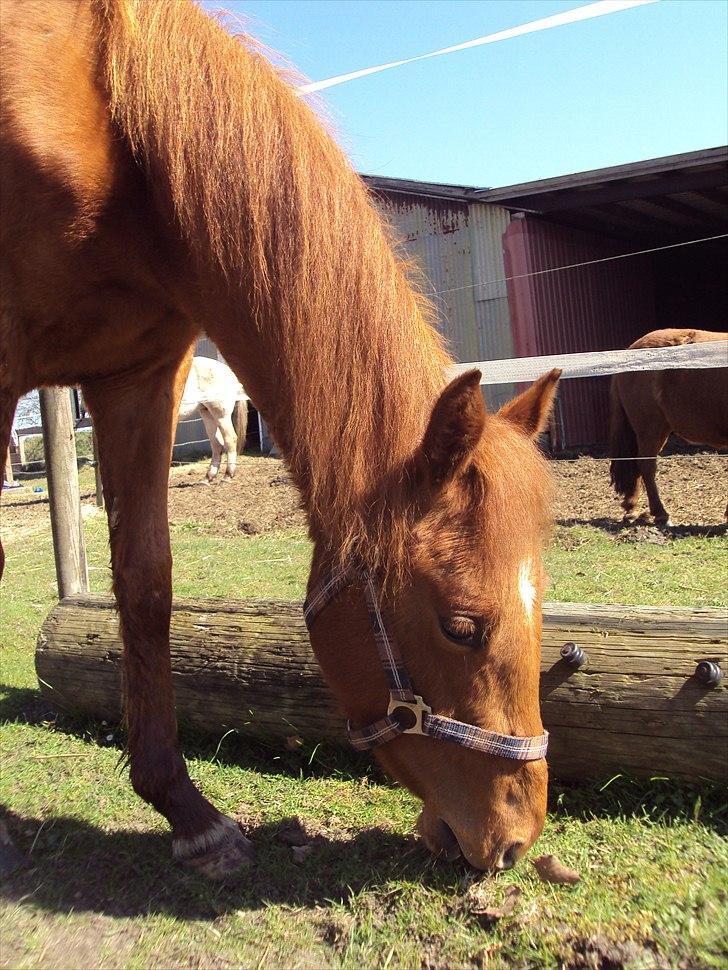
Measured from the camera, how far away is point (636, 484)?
7.64 meters

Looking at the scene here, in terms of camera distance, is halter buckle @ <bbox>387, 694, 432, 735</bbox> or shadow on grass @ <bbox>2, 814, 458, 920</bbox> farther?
shadow on grass @ <bbox>2, 814, 458, 920</bbox>

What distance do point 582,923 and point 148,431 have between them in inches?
79.6

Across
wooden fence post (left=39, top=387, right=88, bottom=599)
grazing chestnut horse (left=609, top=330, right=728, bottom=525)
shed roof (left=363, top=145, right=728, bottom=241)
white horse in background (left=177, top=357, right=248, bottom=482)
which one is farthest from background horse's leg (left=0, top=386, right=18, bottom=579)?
white horse in background (left=177, top=357, right=248, bottom=482)

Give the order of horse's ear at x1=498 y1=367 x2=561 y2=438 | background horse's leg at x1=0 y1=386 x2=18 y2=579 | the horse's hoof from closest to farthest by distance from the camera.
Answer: horse's ear at x1=498 y1=367 x2=561 y2=438, background horse's leg at x1=0 y1=386 x2=18 y2=579, the horse's hoof

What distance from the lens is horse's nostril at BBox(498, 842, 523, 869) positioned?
194cm

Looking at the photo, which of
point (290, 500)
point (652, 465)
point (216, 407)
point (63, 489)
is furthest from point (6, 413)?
point (216, 407)

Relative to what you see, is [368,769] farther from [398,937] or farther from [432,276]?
[432,276]

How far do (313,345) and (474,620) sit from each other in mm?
812

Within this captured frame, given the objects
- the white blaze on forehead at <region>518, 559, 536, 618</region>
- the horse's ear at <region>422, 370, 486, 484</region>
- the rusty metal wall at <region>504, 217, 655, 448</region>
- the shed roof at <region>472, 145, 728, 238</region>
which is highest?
the shed roof at <region>472, 145, 728, 238</region>

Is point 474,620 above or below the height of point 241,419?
below

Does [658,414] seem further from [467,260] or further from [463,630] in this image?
[467,260]

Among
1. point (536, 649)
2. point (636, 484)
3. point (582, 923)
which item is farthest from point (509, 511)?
point (636, 484)

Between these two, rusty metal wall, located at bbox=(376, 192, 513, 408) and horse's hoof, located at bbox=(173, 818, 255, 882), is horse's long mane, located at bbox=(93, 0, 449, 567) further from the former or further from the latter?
rusty metal wall, located at bbox=(376, 192, 513, 408)

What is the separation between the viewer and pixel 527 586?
6.46 feet
